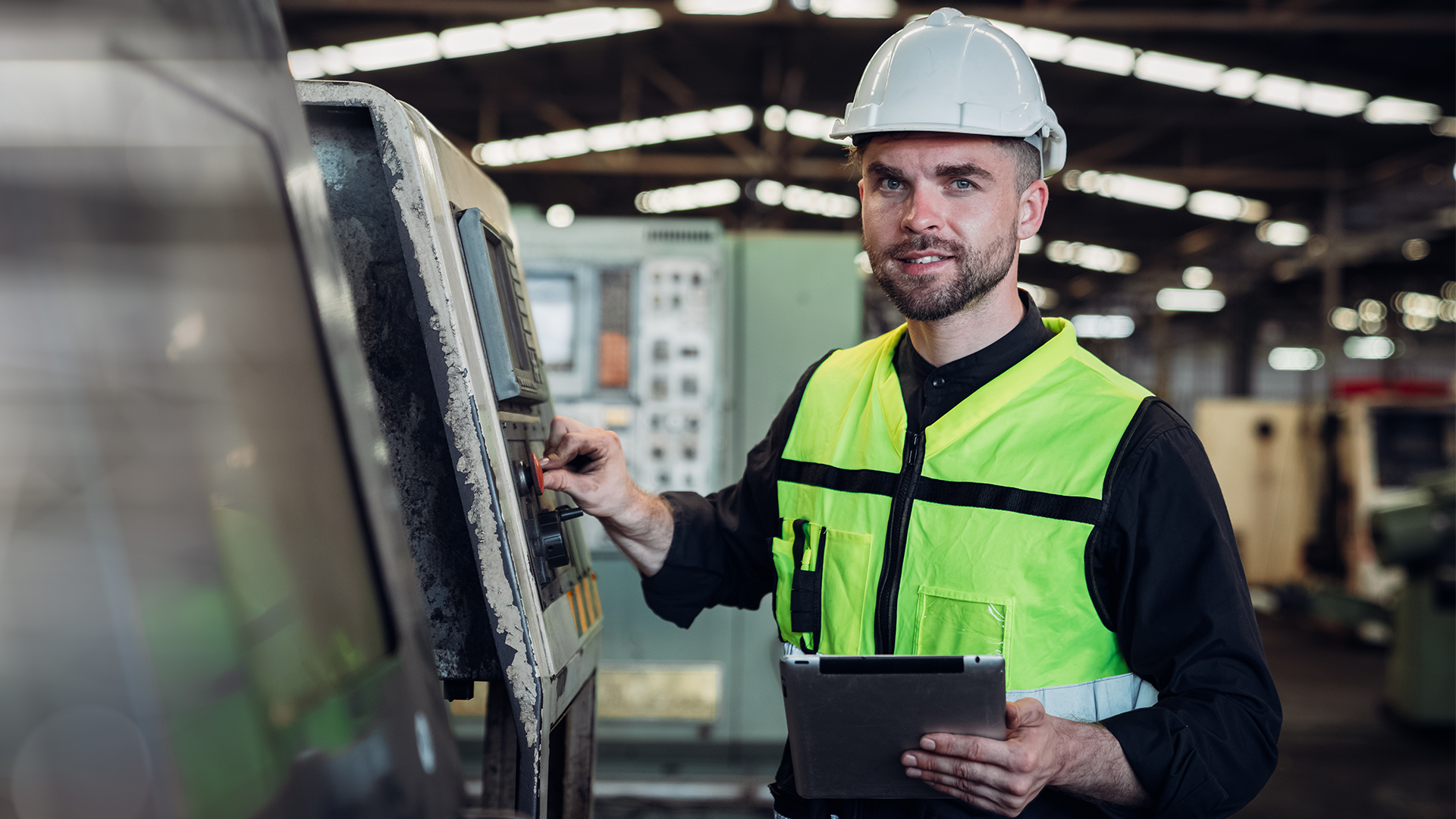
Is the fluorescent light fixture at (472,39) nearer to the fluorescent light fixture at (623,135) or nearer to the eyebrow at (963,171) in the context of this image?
the fluorescent light fixture at (623,135)

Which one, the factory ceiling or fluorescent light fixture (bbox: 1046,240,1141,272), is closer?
the factory ceiling

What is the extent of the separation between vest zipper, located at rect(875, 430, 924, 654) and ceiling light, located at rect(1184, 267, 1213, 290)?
12.1 metres

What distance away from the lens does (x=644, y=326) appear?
3594mm

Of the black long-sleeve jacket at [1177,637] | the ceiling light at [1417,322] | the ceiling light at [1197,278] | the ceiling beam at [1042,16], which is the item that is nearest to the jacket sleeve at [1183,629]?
the black long-sleeve jacket at [1177,637]

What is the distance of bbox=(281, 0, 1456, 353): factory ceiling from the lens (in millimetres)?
5879

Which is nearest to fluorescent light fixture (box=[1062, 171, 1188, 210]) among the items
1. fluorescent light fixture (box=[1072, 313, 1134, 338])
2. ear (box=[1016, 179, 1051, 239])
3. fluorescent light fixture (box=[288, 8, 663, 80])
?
fluorescent light fixture (box=[288, 8, 663, 80])

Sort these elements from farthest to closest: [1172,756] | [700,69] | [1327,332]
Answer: [1327,332] → [700,69] → [1172,756]

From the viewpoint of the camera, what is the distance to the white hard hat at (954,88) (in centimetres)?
133

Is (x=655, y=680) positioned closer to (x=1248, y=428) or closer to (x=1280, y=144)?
(x=1248, y=428)

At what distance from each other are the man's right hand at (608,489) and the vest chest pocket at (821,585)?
0.63 ft

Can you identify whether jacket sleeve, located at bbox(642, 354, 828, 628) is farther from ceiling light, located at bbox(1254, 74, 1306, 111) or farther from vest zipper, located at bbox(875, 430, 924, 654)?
ceiling light, located at bbox(1254, 74, 1306, 111)

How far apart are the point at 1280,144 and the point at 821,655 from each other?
31.3 feet

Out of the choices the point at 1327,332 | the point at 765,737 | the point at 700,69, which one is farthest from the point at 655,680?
the point at 1327,332

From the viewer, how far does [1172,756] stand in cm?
110
